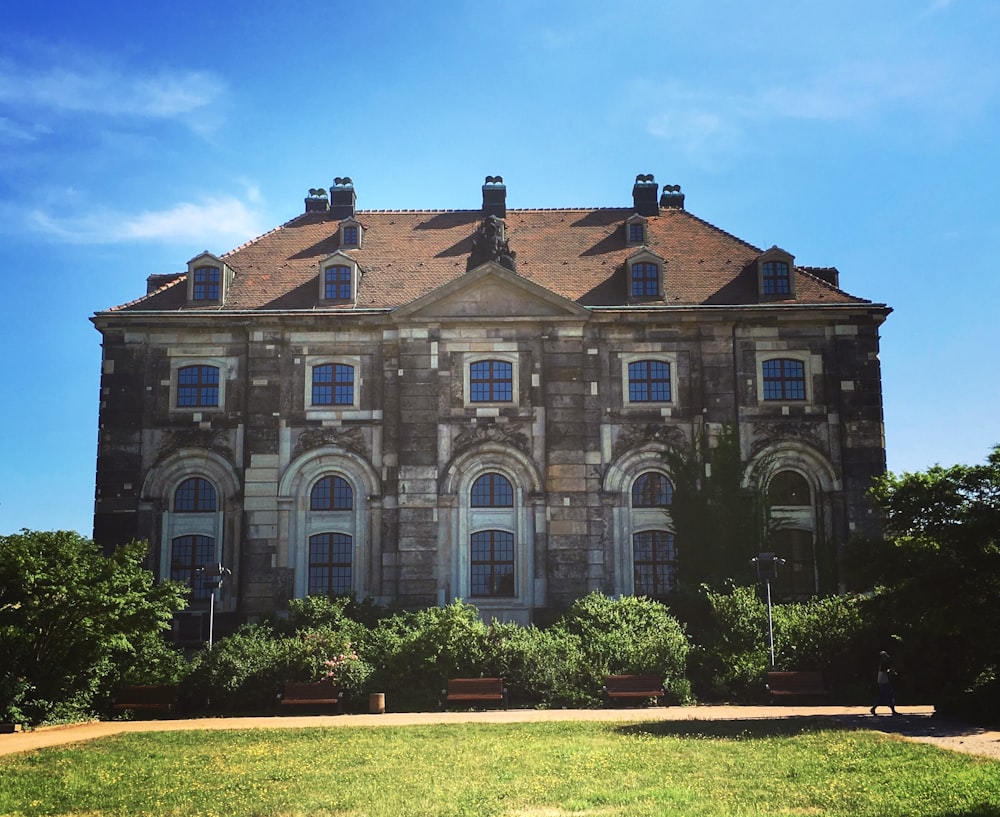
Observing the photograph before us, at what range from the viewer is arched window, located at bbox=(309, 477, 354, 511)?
3709 centimetres

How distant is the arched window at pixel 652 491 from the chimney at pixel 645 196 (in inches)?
486

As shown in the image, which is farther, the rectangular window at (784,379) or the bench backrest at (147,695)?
the rectangular window at (784,379)

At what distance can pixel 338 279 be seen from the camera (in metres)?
38.4

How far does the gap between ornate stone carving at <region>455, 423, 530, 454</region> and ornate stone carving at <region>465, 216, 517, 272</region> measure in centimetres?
575

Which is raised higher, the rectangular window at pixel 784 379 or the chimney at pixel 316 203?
the chimney at pixel 316 203

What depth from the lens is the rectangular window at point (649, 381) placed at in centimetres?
3753

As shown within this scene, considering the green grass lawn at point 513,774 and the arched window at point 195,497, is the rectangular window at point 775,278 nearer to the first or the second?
the green grass lawn at point 513,774

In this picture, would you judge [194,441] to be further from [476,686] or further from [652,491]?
[652,491]

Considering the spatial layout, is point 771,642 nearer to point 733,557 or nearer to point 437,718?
point 733,557

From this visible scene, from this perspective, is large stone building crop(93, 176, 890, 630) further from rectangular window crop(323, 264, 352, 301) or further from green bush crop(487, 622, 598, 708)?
green bush crop(487, 622, 598, 708)

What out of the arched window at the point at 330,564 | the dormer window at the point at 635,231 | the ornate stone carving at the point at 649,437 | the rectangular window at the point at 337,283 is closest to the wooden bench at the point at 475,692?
the arched window at the point at 330,564

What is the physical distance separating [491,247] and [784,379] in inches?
452

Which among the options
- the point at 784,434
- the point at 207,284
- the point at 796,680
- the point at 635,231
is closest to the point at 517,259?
the point at 635,231

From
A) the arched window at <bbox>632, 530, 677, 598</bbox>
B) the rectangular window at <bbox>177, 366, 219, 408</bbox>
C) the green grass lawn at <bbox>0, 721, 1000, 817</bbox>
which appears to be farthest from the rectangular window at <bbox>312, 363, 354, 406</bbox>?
the green grass lawn at <bbox>0, 721, 1000, 817</bbox>
